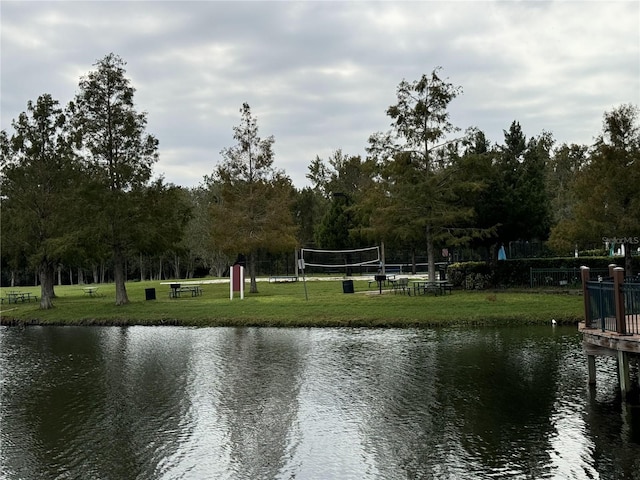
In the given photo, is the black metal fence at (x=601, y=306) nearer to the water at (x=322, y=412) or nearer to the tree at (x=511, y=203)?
the water at (x=322, y=412)

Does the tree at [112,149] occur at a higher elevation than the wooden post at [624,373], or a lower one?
higher

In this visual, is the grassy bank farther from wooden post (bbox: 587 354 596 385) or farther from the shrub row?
wooden post (bbox: 587 354 596 385)

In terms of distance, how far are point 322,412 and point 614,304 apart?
6229mm

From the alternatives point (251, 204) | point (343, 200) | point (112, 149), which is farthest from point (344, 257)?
point (112, 149)

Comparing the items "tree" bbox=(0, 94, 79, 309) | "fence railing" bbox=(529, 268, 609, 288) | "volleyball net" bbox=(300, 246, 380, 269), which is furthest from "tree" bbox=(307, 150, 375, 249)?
"tree" bbox=(0, 94, 79, 309)

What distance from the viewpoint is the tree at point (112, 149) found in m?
30.6

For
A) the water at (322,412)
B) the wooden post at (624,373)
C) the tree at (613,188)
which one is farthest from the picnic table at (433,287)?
the wooden post at (624,373)

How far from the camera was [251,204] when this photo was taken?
3594 cm

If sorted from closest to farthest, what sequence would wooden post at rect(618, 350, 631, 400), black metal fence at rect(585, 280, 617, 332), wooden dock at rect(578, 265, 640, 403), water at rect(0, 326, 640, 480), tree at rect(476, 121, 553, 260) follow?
water at rect(0, 326, 640, 480), wooden dock at rect(578, 265, 640, 403), wooden post at rect(618, 350, 631, 400), black metal fence at rect(585, 280, 617, 332), tree at rect(476, 121, 553, 260)

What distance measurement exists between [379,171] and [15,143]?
19022 millimetres

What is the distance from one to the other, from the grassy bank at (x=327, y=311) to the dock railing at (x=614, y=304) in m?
9.72

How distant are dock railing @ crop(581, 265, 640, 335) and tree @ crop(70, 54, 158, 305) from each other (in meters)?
Result: 23.6

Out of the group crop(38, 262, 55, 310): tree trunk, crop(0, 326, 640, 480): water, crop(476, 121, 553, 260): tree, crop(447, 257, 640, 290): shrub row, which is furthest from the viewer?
crop(476, 121, 553, 260): tree

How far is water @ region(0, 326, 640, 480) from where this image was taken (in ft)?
29.3
